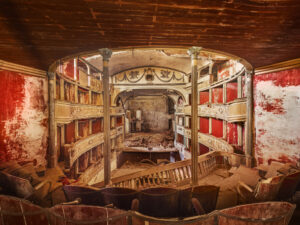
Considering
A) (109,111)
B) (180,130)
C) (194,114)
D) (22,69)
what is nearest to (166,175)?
(194,114)

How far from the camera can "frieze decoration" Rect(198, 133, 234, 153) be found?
25.7 ft

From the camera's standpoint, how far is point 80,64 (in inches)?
390

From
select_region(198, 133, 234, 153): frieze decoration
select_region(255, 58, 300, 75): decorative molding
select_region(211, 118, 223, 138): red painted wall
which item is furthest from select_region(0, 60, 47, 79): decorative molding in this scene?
select_region(211, 118, 223, 138): red painted wall

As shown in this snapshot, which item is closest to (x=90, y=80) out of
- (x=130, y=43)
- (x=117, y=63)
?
(x=117, y=63)

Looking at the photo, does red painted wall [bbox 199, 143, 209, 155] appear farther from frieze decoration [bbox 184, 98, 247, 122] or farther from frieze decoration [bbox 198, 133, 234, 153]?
frieze decoration [bbox 184, 98, 247, 122]

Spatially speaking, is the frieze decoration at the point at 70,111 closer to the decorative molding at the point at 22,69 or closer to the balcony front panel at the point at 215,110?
the decorative molding at the point at 22,69

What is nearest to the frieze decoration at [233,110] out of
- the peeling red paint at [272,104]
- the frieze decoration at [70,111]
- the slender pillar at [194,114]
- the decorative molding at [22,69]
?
the peeling red paint at [272,104]

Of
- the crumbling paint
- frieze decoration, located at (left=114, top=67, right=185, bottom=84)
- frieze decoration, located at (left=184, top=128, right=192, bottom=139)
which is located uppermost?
frieze decoration, located at (left=114, top=67, right=185, bottom=84)

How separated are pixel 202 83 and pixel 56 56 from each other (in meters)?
9.55

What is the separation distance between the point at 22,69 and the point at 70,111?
2.32m

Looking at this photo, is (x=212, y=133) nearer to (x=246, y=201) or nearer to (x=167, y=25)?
(x=246, y=201)

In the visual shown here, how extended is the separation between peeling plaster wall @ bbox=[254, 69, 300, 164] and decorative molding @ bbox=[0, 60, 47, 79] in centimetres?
778

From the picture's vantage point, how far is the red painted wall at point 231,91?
8.50m

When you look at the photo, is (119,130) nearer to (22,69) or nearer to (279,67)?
(22,69)
